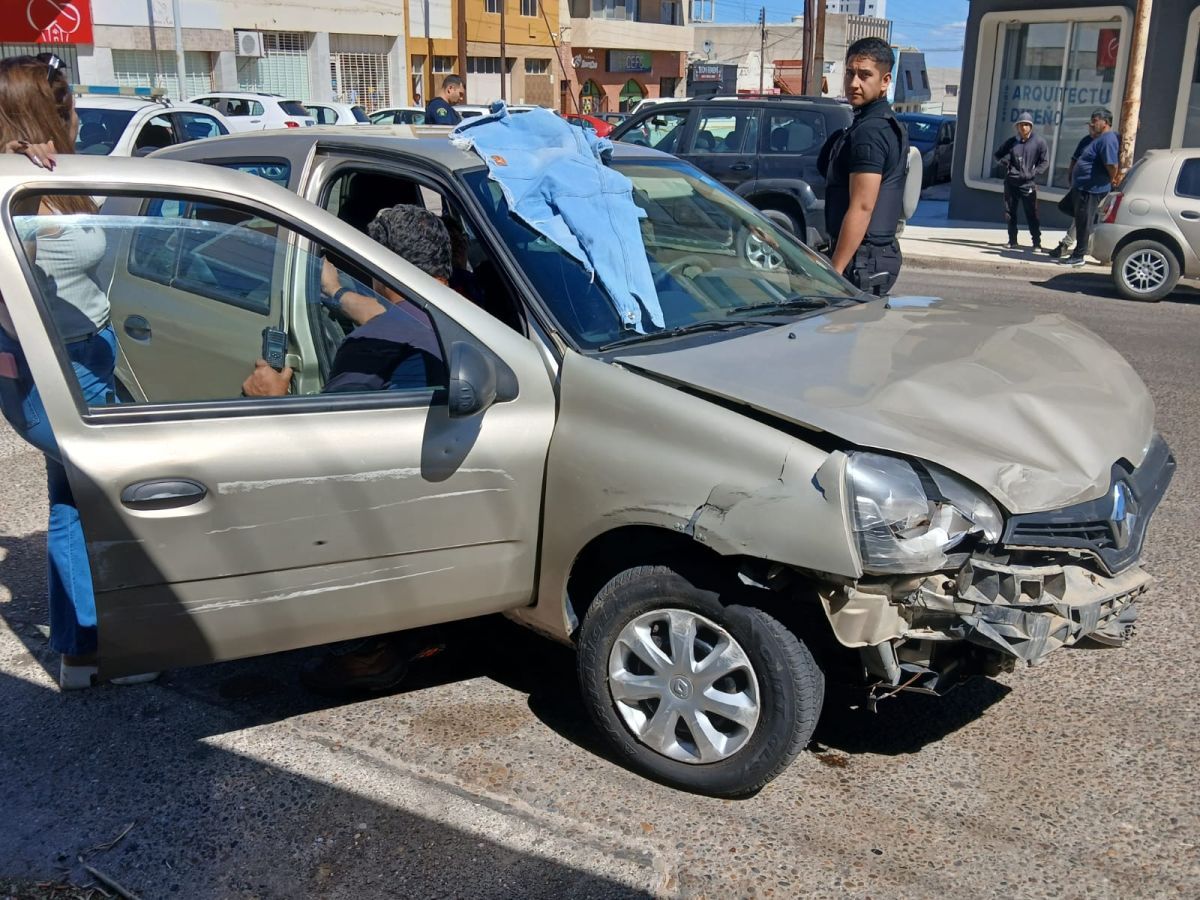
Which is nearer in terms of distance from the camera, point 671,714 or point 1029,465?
point 1029,465

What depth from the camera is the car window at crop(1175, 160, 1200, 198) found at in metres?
11.7

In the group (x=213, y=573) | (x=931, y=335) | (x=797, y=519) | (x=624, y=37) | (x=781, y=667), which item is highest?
(x=624, y=37)

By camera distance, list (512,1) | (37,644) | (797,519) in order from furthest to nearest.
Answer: (512,1)
(37,644)
(797,519)

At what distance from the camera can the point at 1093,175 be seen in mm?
14281

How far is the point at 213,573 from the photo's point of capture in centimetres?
311

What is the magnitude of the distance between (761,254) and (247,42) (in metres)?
35.9

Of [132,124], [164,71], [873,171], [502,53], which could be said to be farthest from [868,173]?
[502,53]

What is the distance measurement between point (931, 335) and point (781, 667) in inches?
54.5

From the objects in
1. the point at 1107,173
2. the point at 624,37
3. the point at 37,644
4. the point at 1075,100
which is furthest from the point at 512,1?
the point at 37,644

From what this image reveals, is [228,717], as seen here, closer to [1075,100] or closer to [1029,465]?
[1029,465]

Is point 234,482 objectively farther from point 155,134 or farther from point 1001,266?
point 1001,266

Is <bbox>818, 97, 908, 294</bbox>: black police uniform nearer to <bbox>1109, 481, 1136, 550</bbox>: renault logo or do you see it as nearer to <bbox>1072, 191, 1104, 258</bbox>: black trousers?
<bbox>1109, 481, 1136, 550</bbox>: renault logo

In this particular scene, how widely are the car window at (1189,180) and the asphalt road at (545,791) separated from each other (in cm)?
885

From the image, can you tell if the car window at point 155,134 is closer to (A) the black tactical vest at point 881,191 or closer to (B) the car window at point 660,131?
(B) the car window at point 660,131
